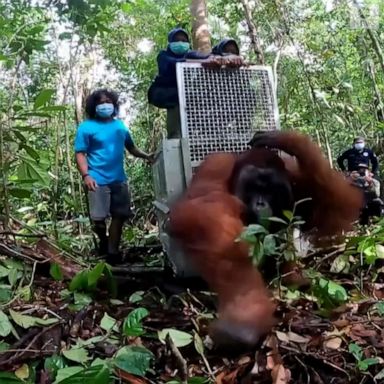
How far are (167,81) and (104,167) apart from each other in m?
0.64

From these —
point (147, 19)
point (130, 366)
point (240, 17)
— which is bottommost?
point (130, 366)

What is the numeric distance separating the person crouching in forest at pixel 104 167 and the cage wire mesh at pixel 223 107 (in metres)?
0.68

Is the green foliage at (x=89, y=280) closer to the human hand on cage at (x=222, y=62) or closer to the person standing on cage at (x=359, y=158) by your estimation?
the human hand on cage at (x=222, y=62)

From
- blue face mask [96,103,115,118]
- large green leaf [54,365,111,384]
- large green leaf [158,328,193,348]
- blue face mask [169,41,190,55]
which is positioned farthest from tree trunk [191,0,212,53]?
large green leaf [54,365,111,384]

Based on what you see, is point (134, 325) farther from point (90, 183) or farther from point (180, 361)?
point (90, 183)

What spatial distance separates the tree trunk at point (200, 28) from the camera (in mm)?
5586

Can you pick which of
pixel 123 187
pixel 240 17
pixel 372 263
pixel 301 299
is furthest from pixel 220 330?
pixel 240 17

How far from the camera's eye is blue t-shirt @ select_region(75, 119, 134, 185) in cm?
357

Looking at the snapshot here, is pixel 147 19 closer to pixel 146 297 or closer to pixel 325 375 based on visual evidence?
pixel 146 297

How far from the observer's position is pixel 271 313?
6.43 ft

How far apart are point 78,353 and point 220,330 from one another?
→ 0.44 meters

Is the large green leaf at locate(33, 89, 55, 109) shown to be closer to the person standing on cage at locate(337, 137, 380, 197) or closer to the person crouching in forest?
the person crouching in forest

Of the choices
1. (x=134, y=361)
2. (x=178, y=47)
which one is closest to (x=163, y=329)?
(x=134, y=361)

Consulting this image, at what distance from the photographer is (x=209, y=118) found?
303 centimetres
